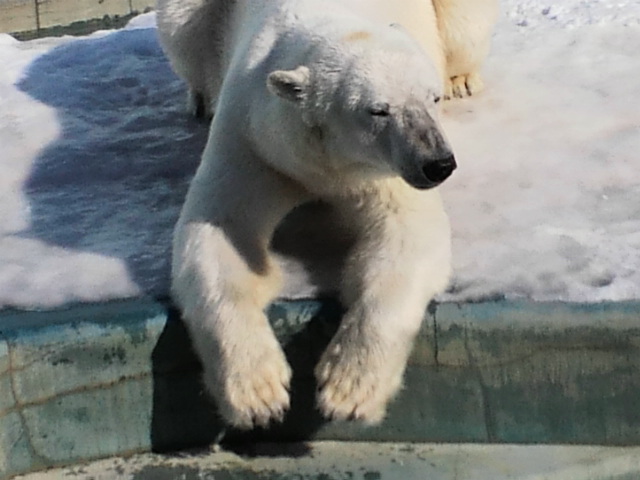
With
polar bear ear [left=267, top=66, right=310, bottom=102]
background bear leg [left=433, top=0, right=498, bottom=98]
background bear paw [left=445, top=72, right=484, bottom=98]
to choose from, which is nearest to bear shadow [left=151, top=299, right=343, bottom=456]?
polar bear ear [left=267, top=66, right=310, bottom=102]

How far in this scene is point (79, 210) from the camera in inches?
111

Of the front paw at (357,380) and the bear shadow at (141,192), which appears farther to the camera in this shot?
the bear shadow at (141,192)

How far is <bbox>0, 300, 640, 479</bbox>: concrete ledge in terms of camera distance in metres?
2.08

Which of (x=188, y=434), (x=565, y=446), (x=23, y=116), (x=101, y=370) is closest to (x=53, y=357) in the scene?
(x=101, y=370)

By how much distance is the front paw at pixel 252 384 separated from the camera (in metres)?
1.96

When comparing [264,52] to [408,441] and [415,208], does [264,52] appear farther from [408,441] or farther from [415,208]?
[408,441]

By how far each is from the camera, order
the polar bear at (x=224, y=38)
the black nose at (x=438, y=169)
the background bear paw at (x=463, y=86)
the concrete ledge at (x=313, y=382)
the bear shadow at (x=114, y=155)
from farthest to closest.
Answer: the background bear paw at (x=463, y=86)
the polar bear at (x=224, y=38)
the bear shadow at (x=114, y=155)
the concrete ledge at (x=313, y=382)
the black nose at (x=438, y=169)

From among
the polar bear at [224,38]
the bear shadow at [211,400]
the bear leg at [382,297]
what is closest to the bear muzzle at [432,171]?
the bear leg at [382,297]

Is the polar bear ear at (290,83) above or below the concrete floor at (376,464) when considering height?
above

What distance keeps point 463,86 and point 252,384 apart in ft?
6.15

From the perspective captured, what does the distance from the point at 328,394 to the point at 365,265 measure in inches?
12.7

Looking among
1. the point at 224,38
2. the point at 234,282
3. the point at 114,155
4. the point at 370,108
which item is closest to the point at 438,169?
the point at 370,108

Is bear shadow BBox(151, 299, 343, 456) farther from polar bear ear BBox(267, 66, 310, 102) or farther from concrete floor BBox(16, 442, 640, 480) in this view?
polar bear ear BBox(267, 66, 310, 102)

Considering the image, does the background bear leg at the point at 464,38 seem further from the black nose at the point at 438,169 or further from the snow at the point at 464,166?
the black nose at the point at 438,169
